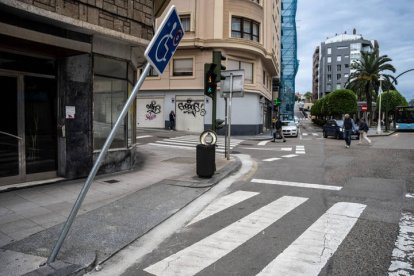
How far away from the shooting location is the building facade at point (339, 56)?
345 feet

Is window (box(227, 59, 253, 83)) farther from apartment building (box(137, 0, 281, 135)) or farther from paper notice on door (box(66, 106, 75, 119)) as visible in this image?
paper notice on door (box(66, 106, 75, 119))

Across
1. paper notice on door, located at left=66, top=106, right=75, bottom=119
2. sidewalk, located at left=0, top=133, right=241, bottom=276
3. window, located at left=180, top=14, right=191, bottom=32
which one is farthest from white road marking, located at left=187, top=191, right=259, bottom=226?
window, located at left=180, top=14, right=191, bottom=32

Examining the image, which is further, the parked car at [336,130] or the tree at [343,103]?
the tree at [343,103]

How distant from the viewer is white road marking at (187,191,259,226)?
6.06 m

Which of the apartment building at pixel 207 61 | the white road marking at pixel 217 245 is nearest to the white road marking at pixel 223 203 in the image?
the white road marking at pixel 217 245

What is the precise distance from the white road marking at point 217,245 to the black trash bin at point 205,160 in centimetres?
258

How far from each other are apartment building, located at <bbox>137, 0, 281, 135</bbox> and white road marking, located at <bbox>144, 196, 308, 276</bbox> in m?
21.9

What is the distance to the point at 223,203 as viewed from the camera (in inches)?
268

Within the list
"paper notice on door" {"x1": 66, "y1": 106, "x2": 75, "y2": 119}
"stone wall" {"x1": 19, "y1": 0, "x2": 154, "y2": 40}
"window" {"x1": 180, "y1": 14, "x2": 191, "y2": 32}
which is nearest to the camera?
"stone wall" {"x1": 19, "y1": 0, "x2": 154, "y2": 40}

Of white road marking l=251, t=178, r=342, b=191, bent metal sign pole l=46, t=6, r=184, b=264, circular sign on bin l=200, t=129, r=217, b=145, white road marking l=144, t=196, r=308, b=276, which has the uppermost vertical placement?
bent metal sign pole l=46, t=6, r=184, b=264

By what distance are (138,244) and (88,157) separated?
15.4 feet

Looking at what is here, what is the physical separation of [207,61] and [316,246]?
24161 mm

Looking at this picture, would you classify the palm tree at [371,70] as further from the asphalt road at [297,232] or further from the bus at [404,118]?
the asphalt road at [297,232]

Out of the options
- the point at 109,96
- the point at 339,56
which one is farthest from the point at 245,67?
the point at 339,56
